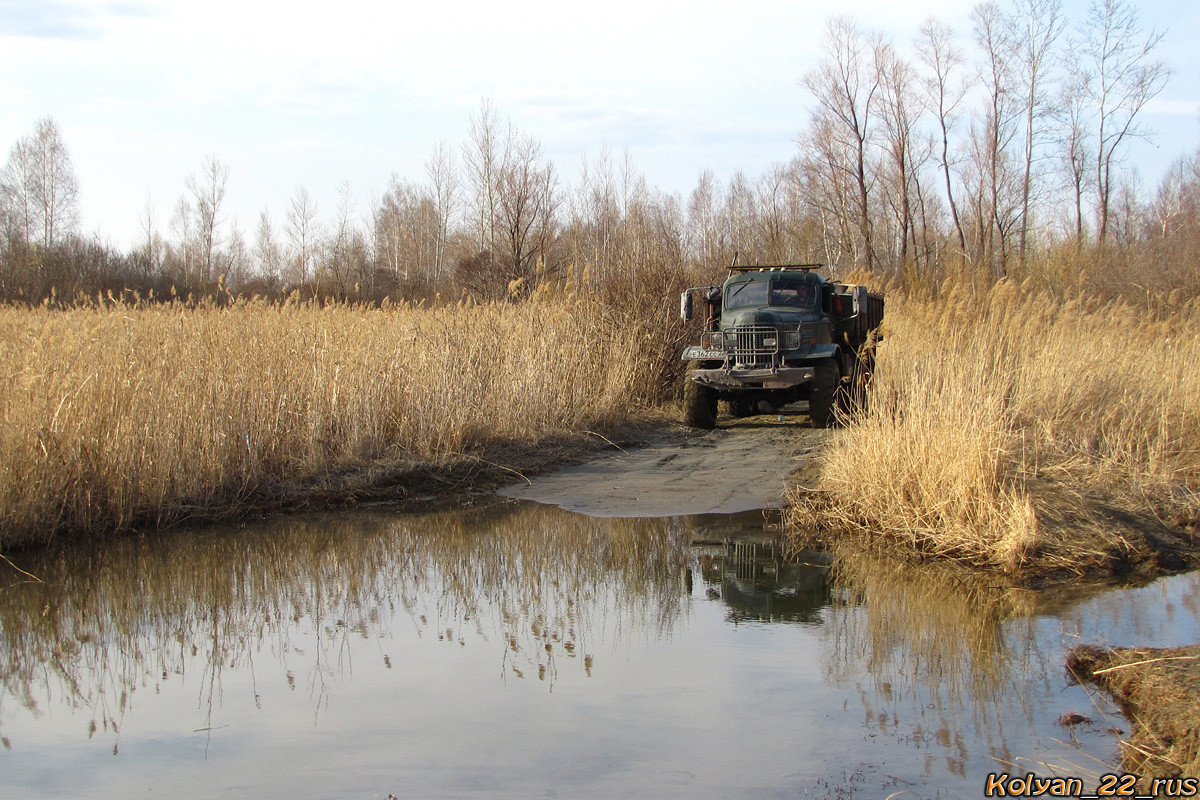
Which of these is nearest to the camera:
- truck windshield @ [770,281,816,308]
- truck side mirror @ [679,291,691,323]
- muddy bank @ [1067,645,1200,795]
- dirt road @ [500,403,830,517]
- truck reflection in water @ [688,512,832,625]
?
muddy bank @ [1067,645,1200,795]

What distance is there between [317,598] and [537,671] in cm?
187

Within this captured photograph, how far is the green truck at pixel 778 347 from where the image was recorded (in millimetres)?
11484

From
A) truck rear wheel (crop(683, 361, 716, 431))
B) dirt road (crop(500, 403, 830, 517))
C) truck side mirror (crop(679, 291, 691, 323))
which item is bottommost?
dirt road (crop(500, 403, 830, 517))

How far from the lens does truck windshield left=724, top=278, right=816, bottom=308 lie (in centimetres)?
1245

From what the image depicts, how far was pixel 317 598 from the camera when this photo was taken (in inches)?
216

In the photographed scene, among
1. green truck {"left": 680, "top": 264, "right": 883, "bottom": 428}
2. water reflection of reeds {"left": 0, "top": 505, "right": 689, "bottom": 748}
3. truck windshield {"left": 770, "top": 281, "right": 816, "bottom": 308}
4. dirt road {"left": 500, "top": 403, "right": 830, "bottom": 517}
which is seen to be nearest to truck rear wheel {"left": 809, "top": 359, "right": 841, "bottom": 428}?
green truck {"left": 680, "top": 264, "right": 883, "bottom": 428}

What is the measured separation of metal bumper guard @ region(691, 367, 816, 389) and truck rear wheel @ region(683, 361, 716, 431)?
0.82 feet

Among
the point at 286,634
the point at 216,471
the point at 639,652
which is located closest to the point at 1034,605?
the point at 639,652

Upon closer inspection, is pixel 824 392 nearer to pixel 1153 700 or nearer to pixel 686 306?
pixel 686 306

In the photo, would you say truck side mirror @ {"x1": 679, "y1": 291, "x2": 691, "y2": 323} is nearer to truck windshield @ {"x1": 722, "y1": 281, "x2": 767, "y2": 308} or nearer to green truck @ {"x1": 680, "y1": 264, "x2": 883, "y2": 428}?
green truck @ {"x1": 680, "y1": 264, "x2": 883, "y2": 428}

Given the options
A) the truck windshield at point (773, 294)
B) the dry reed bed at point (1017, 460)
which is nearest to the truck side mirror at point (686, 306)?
the truck windshield at point (773, 294)

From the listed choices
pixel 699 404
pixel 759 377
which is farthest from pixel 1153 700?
pixel 699 404

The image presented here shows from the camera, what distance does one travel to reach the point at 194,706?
3928mm

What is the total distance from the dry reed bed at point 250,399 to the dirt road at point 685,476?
3.51ft
